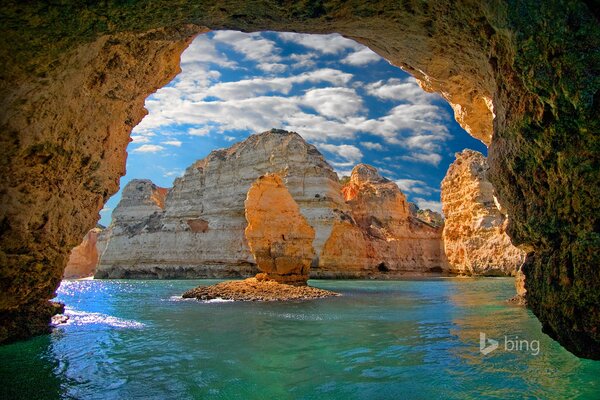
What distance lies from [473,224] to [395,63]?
4014 centimetres

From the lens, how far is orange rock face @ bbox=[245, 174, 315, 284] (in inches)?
875

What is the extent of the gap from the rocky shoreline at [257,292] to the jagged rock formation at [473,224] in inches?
1076

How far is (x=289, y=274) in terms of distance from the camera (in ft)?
73.6

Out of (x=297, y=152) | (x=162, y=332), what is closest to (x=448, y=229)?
(x=297, y=152)

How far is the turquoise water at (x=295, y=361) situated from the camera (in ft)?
19.0

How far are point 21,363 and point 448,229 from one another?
4696 cm

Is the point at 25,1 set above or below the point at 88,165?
above

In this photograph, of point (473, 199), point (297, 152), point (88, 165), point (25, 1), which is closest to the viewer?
point (25, 1)

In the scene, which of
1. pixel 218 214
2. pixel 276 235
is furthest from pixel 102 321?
pixel 218 214

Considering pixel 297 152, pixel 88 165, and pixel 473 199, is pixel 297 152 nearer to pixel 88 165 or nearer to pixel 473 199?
pixel 473 199

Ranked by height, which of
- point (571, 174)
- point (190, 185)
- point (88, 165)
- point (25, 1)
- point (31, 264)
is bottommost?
point (31, 264)

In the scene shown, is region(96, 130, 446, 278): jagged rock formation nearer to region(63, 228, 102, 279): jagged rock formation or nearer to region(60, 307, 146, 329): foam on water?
region(63, 228, 102, 279): jagged rock formation

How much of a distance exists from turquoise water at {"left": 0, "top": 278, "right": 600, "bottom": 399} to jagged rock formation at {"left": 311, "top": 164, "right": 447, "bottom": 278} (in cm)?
3232

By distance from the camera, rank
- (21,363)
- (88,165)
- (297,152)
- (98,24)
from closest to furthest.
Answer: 1. (98,24)
2. (21,363)
3. (88,165)
4. (297,152)
